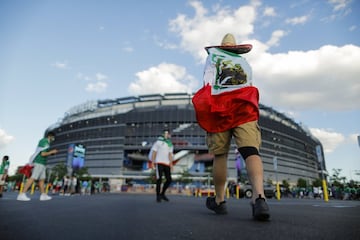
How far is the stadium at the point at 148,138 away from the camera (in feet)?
189

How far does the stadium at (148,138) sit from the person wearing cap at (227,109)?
5037 cm

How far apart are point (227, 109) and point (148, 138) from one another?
192 feet

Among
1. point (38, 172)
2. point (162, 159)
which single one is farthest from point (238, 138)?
point (38, 172)

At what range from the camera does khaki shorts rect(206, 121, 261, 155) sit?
204 centimetres

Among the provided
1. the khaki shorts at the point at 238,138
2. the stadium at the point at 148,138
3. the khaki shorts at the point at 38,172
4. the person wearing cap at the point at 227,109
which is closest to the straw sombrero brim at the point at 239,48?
the person wearing cap at the point at 227,109

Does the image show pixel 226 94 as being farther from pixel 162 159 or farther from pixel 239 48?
pixel 162 159

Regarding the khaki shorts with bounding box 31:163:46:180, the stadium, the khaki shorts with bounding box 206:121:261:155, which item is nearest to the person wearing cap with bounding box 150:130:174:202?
the khaki shorts with bounding box 31:163:46:180

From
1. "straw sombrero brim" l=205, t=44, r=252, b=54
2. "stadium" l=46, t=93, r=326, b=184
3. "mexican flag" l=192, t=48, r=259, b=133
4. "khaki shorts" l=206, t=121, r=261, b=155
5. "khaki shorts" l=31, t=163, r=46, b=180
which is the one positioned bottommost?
"khaki shorts" l=31, t=163, r=46, b=180

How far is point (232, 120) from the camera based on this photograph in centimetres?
214

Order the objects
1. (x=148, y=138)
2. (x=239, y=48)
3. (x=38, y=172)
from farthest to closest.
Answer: (x=148, y=138)
(x=38, y=172)
(x=239, y=48)

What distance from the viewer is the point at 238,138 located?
6.87ft

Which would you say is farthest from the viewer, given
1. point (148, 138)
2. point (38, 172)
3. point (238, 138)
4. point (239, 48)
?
point (148, 138)

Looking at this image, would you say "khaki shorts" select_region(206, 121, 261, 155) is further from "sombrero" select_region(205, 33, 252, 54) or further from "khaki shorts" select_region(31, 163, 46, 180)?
"khaki shorts" select_region(31, 163, 46, 180)

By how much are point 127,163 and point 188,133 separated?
18157mm
